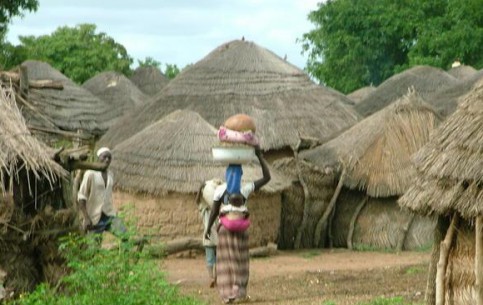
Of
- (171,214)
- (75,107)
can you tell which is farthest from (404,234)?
(75,107)

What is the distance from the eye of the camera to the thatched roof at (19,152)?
42.1 feet

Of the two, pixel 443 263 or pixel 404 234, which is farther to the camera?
pixel 404 234

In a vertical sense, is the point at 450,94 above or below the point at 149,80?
below

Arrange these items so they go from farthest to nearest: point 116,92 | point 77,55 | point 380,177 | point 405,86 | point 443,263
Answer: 1. point 77,55
2. point 116,92
3. point 405,86
4. point 380,177
5. point 443,263

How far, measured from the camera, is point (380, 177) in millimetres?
21344

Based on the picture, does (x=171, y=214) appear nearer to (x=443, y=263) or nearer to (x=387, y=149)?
(x=387, y=149)

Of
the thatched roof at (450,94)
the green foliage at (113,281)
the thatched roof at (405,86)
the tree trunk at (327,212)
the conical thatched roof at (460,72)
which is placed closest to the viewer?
the green foliage at (113,281)

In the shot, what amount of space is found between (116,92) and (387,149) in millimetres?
20594

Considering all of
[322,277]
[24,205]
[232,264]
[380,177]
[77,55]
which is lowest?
Result: [322,277]

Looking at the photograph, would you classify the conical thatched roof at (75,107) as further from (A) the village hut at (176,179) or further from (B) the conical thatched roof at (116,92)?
(A) the village hut at (176,179)

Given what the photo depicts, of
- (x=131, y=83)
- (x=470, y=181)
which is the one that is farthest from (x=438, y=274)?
(x=131, y=83)

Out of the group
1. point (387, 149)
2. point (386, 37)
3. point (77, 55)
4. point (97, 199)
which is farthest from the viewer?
point (77, 55)

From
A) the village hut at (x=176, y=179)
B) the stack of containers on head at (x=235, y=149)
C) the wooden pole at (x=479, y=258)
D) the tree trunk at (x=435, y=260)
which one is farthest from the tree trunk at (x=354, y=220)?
the wooden pole at (x=479, y=258)

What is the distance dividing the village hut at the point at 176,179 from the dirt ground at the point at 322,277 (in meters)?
0.51
